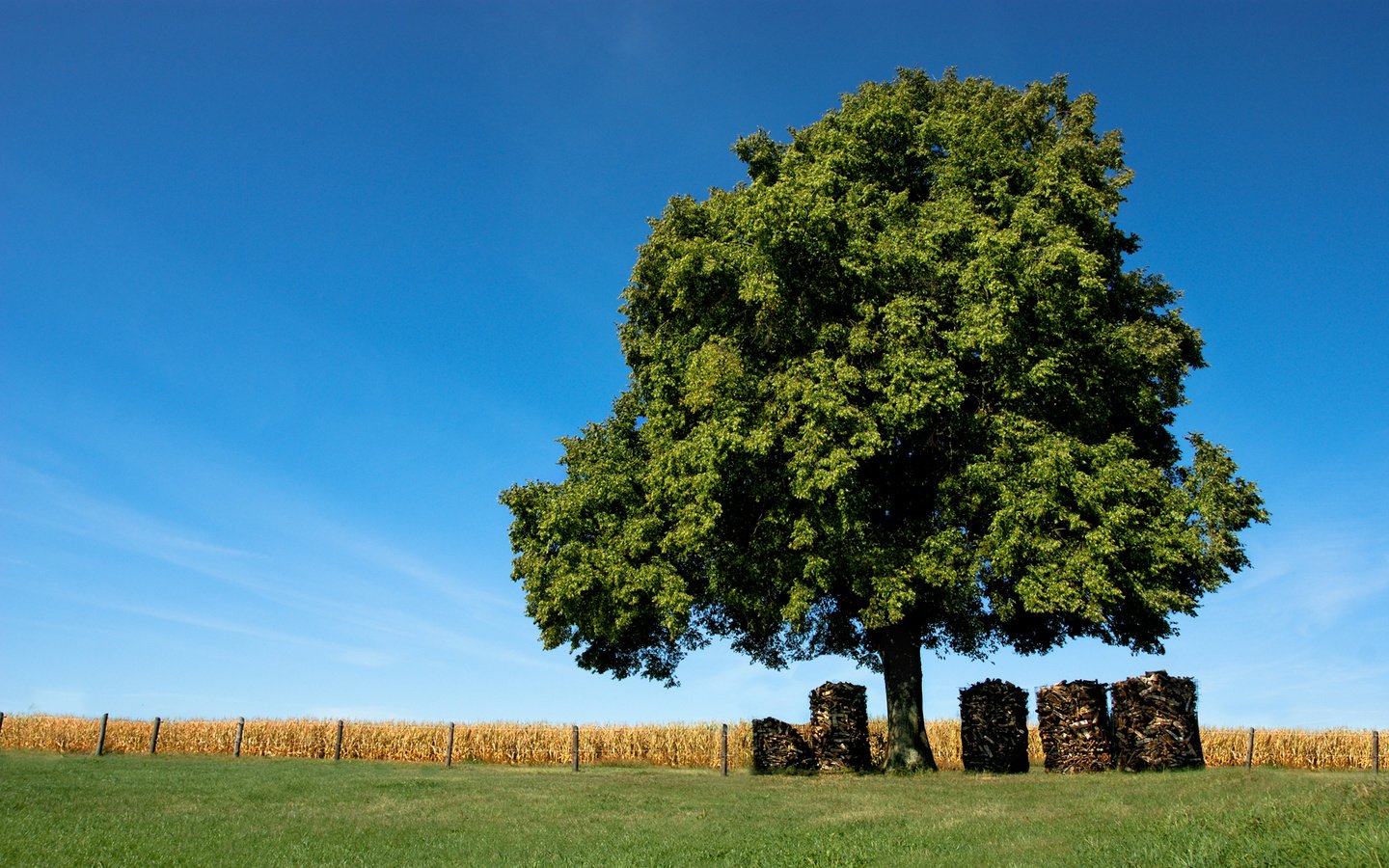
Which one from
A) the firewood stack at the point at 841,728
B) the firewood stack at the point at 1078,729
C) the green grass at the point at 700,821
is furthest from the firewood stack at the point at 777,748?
the firewood stack at the point at 1078,729

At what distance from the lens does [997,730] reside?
3272 centimetres

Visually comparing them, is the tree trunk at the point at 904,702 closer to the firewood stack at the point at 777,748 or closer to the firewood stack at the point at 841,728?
Answer: the firewood stack at the point at 841,728

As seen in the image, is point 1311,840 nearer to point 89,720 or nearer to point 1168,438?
point 1168,438

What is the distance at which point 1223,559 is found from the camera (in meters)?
27.7

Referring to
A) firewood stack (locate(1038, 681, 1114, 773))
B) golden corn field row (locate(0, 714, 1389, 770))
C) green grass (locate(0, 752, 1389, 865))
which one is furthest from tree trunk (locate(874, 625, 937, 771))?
golden corn field row (locate(0, 714, 1389, 770))

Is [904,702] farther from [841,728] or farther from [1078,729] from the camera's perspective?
[1078,729]

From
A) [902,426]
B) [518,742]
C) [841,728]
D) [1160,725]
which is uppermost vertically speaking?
[902,426]

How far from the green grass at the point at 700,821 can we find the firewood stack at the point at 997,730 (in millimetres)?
4985

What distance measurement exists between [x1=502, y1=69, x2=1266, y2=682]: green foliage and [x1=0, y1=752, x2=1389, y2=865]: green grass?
5.24 meters


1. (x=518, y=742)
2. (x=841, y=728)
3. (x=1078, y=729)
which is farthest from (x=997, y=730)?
(x=518, y=742)

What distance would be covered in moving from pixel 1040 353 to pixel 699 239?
36.6ft

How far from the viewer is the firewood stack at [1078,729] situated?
102 ft

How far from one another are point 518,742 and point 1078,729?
2679 centimetres

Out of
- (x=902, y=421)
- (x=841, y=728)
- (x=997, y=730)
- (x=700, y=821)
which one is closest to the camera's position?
(x=700, y=821)
